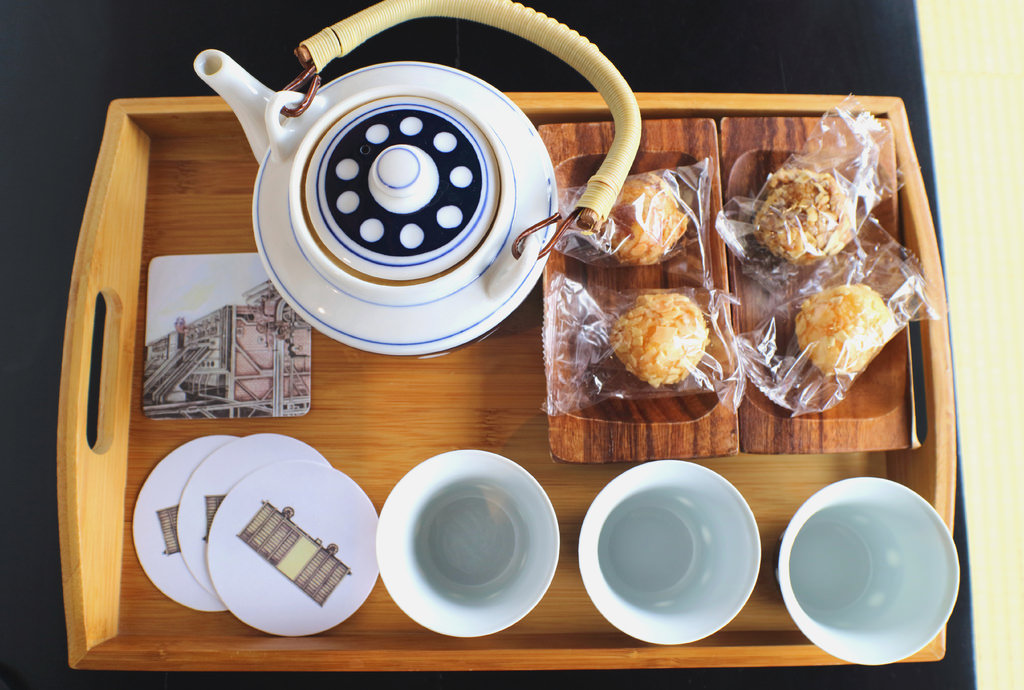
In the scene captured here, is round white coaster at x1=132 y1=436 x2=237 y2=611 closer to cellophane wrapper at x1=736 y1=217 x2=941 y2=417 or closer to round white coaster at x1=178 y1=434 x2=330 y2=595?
round white coaster at x1=178 y1=434 x2=330 y2=595

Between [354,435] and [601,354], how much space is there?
31cm

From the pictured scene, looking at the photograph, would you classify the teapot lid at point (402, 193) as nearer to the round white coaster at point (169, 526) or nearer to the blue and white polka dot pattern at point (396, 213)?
the blue and white polka dot pattern at point (396, 213)

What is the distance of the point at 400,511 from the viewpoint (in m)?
0.65

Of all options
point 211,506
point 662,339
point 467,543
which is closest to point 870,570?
point 662,339

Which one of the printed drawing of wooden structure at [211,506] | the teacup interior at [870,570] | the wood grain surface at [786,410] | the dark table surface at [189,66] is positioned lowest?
the teacup interior at [870,570]

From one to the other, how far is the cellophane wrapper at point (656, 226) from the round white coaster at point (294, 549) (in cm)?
40

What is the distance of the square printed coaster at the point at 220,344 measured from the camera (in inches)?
30.2

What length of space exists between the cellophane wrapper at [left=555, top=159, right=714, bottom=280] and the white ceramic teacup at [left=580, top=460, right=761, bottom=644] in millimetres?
245

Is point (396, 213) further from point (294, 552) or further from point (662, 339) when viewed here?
point (294, 552)

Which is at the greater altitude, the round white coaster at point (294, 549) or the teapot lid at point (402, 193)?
the teapot lid at point (402, 193)

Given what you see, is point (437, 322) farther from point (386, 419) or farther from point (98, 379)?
point (98, 379)

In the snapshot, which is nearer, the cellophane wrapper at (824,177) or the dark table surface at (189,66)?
the cellophane wrapper at (824,177)

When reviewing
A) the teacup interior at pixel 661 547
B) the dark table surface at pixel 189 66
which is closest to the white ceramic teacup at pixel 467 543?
the teacup interior at pixel 661 547

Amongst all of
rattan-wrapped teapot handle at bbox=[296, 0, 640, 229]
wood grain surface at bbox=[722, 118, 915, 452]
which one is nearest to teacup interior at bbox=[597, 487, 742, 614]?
wood grain surface at bbox=[722, 118, 915, 452]
